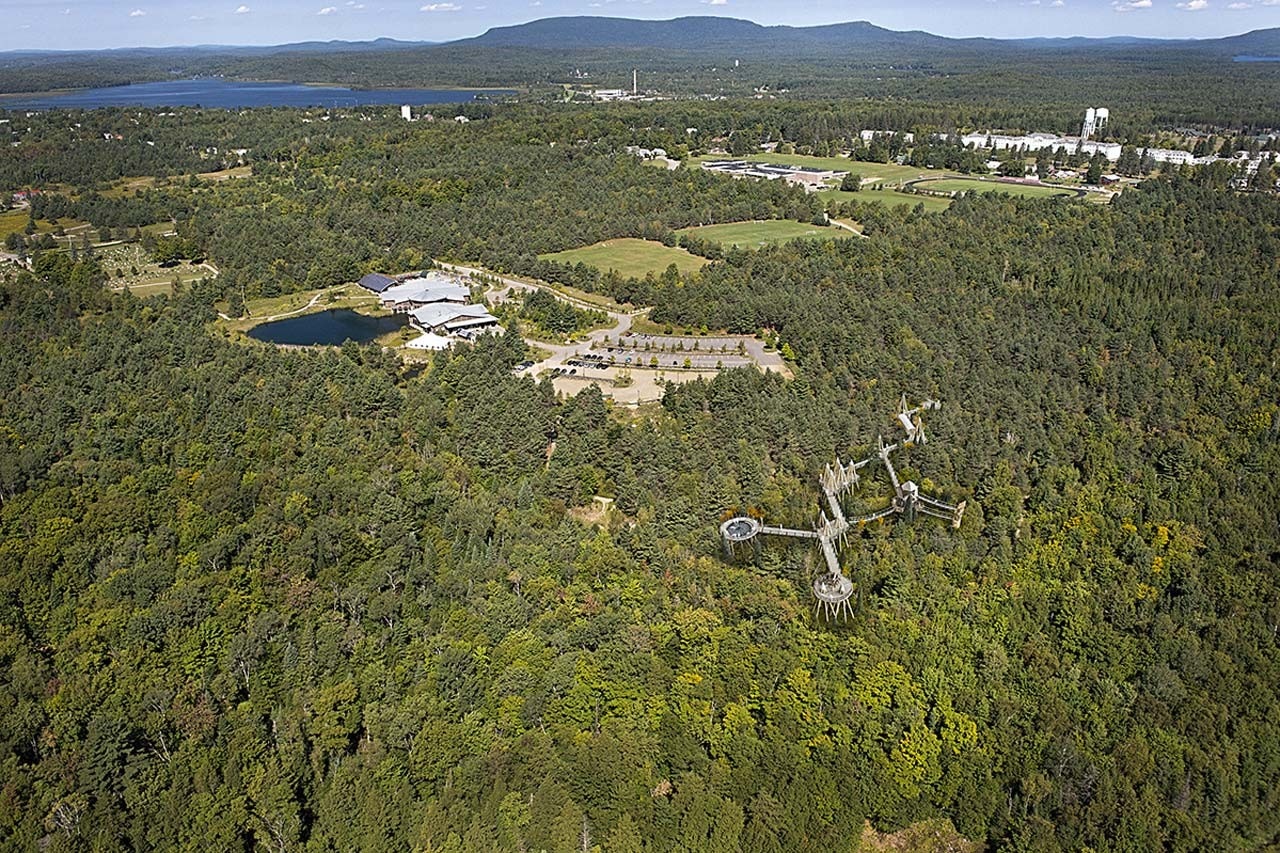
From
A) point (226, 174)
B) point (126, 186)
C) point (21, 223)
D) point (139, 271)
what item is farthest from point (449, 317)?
point (226, 174)

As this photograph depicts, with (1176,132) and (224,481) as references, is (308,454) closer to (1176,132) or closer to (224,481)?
(224,481)

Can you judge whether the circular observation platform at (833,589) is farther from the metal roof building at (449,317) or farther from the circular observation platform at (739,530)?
the metal roof building at (449,317)

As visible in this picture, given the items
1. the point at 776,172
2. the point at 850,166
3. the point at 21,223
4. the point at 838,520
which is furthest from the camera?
the point at 850,166

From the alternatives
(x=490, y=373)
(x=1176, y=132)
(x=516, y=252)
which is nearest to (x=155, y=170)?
(x=516, y=252)

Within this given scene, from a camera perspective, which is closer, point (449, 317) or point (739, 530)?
point (739, 530)

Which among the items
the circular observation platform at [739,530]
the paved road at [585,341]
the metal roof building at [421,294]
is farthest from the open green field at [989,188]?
the circular observation platform at [739,530]

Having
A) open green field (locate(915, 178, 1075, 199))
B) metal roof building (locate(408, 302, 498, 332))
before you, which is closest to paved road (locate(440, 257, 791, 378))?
metal roof building (locate(408, 302, 498, 332))

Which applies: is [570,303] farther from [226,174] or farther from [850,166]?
[226,174]
